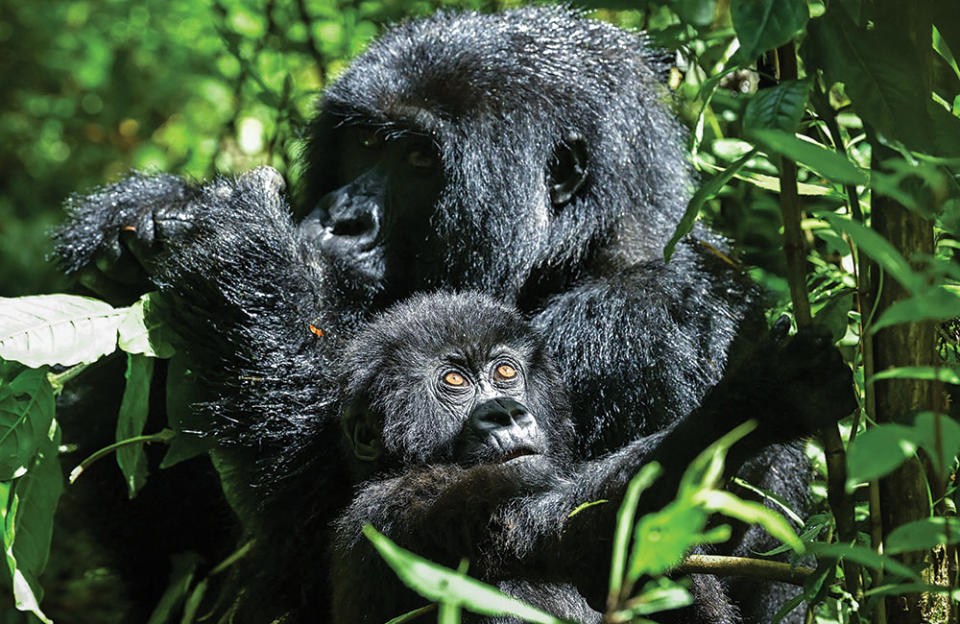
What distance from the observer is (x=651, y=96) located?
9.75ft

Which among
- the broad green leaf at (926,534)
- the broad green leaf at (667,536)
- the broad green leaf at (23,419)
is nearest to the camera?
the broad green leaf at (667,536)

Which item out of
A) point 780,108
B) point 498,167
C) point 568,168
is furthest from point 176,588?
point 780,108

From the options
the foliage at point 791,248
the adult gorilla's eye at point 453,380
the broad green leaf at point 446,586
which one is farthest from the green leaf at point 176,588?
the broad green leaf at point 446,586

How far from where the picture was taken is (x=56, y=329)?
2.40m

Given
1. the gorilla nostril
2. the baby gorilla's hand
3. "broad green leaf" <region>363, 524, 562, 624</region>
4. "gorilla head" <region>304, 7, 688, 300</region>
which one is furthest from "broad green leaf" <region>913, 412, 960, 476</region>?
the baby gorilla's hand

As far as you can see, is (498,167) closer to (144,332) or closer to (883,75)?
(144,332)

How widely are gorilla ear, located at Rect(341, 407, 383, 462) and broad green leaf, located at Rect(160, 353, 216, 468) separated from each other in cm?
44

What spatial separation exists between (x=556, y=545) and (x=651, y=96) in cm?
153

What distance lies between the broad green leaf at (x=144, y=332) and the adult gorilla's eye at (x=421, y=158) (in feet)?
2.48

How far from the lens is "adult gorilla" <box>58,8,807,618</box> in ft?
8.27

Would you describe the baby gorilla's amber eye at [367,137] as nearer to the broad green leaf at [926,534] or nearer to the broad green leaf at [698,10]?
the broad green leaf at [698,10]

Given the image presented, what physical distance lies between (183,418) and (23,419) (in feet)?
1.40

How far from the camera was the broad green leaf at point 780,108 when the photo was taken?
1547 mm

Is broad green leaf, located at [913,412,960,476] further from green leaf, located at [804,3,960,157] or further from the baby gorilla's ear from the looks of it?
the baby gorilla's ear
